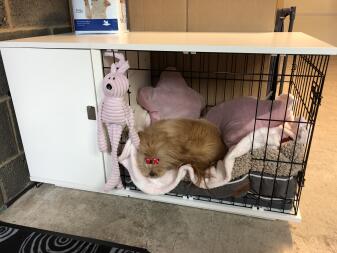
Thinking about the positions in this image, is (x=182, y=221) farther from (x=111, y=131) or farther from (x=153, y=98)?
(x=153, y=98)

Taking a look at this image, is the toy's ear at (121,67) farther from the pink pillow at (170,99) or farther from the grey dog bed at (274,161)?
the grey dog bed at (274,161)

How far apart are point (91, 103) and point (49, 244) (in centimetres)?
54

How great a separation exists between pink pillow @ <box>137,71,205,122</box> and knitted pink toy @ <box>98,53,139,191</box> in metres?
0.31

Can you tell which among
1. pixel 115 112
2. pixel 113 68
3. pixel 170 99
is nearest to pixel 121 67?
pixel 113 68

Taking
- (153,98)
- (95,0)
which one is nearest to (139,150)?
(153,98)

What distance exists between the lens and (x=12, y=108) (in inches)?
51.4

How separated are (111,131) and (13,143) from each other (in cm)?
50

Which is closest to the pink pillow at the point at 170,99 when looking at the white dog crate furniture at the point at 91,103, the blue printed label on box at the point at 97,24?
the white dog crate furniture at the point at 91,103

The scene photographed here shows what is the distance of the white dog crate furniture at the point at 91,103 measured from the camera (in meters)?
1.05

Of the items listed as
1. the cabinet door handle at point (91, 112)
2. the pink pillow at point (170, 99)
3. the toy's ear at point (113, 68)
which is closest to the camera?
the toy's ear at point (113, 68)

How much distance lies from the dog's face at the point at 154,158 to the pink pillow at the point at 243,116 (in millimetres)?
275

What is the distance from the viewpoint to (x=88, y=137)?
4.04 feet

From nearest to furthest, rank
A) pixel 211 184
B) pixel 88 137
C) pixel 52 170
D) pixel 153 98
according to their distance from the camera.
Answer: pixel 211 184 < pixel 88 137 < pixel 52 170 < pixel 153 98

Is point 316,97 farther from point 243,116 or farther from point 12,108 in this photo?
point 12,108
